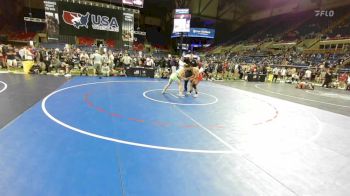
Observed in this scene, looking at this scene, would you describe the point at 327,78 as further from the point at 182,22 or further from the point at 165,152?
the point at 165,152

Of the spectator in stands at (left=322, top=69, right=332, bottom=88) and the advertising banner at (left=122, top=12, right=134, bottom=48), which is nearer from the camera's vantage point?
the spectator in stands at (left=322, top=69, right=332, bottom=88)

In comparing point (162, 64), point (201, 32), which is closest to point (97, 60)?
point (162, 64)

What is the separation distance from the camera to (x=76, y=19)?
1955 centimetres

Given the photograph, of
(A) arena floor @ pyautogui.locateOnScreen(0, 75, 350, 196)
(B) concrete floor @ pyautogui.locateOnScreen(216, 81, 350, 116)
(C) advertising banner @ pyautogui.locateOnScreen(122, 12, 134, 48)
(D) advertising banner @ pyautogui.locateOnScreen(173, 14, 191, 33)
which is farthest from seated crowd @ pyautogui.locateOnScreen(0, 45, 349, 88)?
(A) arena floor @ pyautogui.locateOnScreen(0, 75, 350, 196)

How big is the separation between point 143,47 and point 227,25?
59.5ft

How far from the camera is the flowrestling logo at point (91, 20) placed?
1927 cm

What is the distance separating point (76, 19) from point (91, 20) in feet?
4.10

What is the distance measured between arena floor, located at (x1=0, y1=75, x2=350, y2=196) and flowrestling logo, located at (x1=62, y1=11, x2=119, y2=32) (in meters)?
14.8

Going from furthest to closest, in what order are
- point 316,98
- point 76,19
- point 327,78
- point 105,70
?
point 76,19 → point 327,78 → point 105,70 → point 316,98

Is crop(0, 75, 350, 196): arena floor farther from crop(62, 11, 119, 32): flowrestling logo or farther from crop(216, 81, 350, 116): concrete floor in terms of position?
crop(62, 11, 119, 32): flowrestling logo

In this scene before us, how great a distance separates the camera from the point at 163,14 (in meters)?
43.2

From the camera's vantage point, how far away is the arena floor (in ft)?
9.52

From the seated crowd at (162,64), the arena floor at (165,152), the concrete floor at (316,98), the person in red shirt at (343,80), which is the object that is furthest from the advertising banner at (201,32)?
the arena floor at (165,152)

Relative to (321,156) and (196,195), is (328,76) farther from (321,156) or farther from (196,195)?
(196,195)
